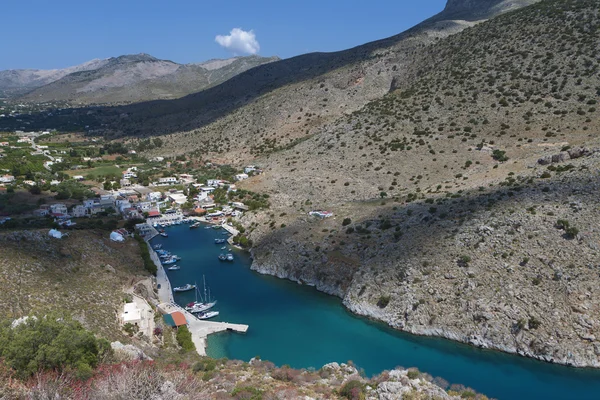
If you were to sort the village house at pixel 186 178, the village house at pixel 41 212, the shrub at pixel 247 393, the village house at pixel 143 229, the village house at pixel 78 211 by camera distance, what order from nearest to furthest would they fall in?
1. the shrub at pixel 247 393
2. the village house at pixel 41 212
3. the village house at pixel 143 229
4. the village house at pixel 78 211
5. the village house at pixel 186 178

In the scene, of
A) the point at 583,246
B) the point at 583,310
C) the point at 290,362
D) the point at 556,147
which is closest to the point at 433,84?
the point at 556,147

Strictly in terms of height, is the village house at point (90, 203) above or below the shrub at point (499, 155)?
above

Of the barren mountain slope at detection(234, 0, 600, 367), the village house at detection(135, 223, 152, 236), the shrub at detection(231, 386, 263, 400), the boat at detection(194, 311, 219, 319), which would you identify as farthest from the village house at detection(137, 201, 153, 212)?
the shrub at detection(231, 386, 263, 400)

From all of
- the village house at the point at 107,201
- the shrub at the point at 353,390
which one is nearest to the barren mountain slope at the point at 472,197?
the shrub at the point at 353,390

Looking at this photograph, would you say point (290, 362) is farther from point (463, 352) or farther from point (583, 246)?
point (583, 246)

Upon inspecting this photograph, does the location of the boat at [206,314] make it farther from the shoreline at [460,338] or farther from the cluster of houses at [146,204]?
the cluster of houses at [146,204]

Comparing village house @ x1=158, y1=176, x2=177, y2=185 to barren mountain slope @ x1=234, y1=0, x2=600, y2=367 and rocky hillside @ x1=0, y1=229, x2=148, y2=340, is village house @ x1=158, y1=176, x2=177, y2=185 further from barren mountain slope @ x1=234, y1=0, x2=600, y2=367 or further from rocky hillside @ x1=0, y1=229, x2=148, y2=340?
rocky hillside @ x1=0, y1=229, x2=148, y2=340
